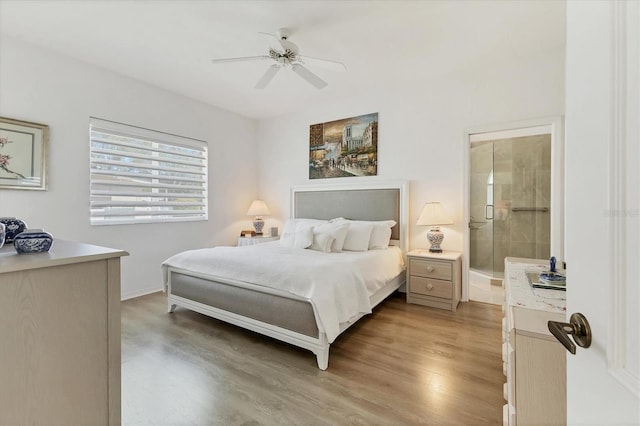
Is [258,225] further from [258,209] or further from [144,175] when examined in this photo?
[144,175]

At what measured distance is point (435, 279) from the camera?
3.18m

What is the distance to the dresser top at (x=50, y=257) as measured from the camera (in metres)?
0.86

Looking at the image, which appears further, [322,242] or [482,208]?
[482,208]

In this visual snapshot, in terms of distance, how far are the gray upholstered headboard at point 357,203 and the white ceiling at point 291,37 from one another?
141 cm

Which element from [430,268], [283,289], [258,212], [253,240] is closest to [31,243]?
→ [283,289]

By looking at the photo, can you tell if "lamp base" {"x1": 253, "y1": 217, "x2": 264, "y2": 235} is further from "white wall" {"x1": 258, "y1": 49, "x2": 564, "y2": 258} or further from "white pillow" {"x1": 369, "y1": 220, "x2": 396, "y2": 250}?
"white pillow" {"x1": 369, "y1": 220, "x2": 396, "y2": 250}

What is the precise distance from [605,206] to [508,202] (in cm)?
480

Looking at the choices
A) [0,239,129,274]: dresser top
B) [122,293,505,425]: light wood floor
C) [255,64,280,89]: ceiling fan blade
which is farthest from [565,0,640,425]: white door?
[255,64,280,89]: ceiling fan blade

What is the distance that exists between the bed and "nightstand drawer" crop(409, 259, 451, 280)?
0.21m

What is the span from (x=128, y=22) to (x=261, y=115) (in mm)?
2564

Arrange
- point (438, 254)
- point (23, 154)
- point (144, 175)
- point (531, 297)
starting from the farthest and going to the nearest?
point (144, 175), point (438, 254), point (23, 154), point (531, 297)

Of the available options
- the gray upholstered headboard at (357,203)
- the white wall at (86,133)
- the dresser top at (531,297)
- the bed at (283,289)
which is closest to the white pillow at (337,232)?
the bed at (283,289)

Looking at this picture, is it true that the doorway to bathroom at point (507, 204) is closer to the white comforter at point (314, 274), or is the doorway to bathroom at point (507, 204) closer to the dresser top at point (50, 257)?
the white comforter at point (314, 274)

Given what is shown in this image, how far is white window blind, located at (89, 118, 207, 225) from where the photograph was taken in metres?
3.27
